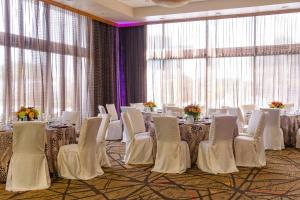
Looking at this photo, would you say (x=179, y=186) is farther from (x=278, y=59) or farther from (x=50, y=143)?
(x=278, y=59)

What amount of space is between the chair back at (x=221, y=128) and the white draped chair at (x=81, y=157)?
193cm

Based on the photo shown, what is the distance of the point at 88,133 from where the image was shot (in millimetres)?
5469

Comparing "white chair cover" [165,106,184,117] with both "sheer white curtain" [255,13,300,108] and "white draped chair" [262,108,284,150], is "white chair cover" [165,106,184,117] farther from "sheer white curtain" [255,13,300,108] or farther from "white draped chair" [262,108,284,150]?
"sheer white curtain" [255,13,300,108]

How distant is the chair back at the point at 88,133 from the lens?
17.8 ft

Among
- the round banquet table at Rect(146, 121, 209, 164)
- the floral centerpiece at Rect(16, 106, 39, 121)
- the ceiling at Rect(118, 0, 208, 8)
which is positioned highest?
the ceiling at Rect(118, 0, 208, 8)

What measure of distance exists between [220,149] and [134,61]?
20.2ft

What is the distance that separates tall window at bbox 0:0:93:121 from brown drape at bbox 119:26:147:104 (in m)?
1.86

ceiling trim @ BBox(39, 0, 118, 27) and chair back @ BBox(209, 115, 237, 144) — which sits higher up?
ceiling trim @ BBox(39, 0, 118, 27)

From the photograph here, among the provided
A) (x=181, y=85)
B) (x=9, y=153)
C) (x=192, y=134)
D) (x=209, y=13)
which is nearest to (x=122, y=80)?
(x=181, y=85)

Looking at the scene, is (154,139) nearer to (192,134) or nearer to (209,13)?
(192,134)

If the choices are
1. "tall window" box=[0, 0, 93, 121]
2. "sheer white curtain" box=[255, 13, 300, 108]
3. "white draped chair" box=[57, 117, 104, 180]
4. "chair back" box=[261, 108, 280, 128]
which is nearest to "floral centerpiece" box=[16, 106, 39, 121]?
"white draped chair" box=[57, 117, 104, 180]

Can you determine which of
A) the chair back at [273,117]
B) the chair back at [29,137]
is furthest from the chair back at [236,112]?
the chair back at [29,137]

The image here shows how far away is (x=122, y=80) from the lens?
11.6 m

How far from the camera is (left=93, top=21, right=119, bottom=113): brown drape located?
1028cm
